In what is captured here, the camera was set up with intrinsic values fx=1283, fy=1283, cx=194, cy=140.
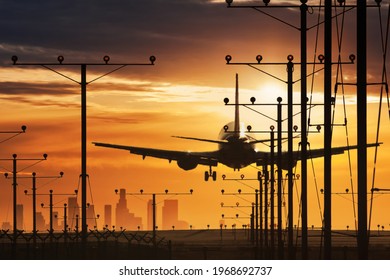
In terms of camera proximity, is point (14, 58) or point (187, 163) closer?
point (14, 58)

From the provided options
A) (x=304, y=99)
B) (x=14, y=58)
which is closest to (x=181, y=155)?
(x=14, y=58)

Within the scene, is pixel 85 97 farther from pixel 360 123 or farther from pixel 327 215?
pixel 360 123

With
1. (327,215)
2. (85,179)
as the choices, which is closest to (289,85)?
(85,179)

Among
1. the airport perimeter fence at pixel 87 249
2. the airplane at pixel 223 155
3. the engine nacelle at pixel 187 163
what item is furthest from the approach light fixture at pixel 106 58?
the engine nacelle at pixel 187 163

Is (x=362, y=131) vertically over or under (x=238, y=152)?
under

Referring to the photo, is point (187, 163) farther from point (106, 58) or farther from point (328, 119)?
point (328, 119)

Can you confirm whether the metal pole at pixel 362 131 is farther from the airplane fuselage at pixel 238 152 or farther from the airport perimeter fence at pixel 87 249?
the airplane fuselage at pixel 238 152

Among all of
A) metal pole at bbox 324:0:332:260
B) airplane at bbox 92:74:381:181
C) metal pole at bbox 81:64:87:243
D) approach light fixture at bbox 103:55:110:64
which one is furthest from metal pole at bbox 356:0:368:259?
airplane at bbox 92:74:381:181
